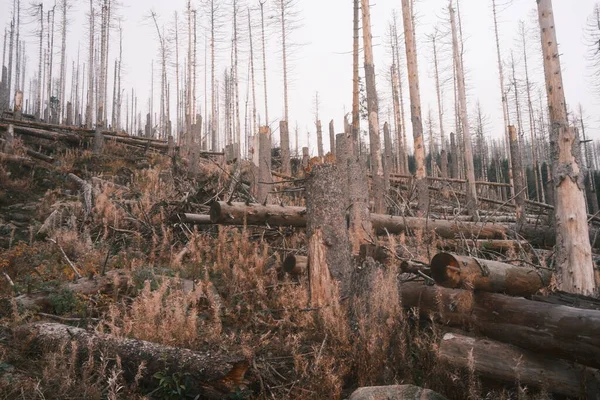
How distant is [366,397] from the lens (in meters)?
2.81

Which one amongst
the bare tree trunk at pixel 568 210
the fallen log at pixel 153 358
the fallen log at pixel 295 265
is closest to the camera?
the fallen log at pixel 153 358

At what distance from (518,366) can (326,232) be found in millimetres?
2389

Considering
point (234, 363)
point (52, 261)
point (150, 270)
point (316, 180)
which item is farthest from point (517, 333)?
point (52, 261)

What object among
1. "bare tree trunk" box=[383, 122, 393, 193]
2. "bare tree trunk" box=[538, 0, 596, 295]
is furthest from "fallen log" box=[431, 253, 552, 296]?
"bare tree trunk" box=[383, 122, 393, 193]

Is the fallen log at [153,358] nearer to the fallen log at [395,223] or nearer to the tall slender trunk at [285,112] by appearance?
the fallen log at [395,223]

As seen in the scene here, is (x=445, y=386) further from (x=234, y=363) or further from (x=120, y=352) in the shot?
(x=120, y=352)

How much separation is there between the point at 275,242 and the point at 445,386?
494 cm

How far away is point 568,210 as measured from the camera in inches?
229

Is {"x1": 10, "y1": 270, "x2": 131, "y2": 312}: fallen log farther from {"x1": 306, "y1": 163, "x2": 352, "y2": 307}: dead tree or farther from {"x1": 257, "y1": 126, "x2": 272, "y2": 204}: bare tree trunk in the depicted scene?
{"x1": 257, "y1": 126, "x2": 272, "y2": 204}: bare tree trunk

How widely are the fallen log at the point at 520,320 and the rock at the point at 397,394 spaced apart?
0.91 meters

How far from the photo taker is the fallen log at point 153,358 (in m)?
3.12

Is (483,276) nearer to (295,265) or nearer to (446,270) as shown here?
(446,270)

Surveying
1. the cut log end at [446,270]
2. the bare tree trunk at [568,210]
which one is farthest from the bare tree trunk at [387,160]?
the cut log end at [446,270]

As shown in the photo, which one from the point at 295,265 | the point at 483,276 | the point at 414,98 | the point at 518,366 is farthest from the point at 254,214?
the point at 414,98
